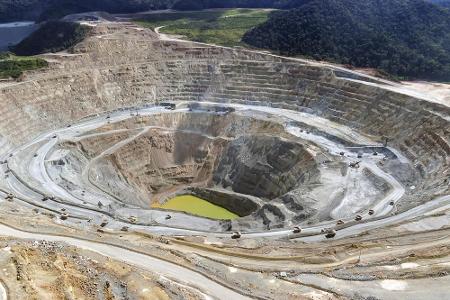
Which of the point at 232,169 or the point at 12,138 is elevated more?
the point at 12,138

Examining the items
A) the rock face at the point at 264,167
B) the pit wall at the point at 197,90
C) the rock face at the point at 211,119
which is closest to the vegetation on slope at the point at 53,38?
the pit wall at the point at 197,90

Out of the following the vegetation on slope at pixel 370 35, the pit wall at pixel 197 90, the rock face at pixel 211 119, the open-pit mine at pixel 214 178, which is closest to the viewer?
the open-pit mine at pixel 214 178

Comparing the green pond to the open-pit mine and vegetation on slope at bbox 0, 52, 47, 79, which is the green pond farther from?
vegetation on slope at bbox 0, 52, 47, 79

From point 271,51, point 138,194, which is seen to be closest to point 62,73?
point 138,194

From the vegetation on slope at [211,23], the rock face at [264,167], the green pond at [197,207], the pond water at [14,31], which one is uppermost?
the vegetation on slope at [211,23]

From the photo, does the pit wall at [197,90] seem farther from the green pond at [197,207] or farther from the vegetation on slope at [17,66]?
the green pond at [197,207]

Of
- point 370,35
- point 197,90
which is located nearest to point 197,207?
point 197,90

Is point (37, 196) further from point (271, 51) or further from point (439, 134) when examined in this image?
point (271, 51)
